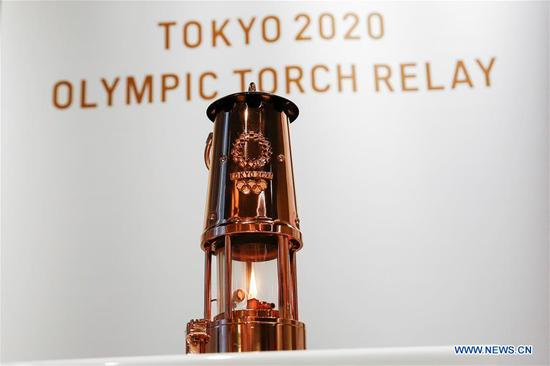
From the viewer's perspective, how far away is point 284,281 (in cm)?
134

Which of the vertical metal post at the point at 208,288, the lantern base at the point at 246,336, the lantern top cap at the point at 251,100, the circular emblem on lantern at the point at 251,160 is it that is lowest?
the lantern base at the point at 246,336

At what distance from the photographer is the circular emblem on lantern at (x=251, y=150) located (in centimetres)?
139

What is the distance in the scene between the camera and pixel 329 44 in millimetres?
2471

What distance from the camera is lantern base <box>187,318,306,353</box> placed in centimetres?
126

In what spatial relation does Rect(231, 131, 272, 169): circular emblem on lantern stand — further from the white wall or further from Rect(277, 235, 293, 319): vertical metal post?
the white wall

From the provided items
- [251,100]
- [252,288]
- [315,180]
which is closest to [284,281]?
[252,288]

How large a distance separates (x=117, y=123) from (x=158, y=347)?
701mm

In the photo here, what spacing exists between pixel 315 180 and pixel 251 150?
95 centimetres

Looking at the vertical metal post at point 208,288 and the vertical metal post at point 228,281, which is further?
the vertical metal post at point 208,288

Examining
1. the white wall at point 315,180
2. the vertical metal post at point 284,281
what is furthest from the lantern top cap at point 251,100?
the white wall at point 315,180

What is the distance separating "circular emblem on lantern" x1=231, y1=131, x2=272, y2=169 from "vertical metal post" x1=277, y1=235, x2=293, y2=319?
138 mm

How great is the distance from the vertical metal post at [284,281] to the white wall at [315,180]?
2.90 ft

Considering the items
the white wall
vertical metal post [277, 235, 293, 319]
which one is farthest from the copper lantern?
the white wall

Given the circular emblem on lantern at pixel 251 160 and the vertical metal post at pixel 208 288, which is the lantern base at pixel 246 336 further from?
the circular emblem on lantern at pixel 251 160
